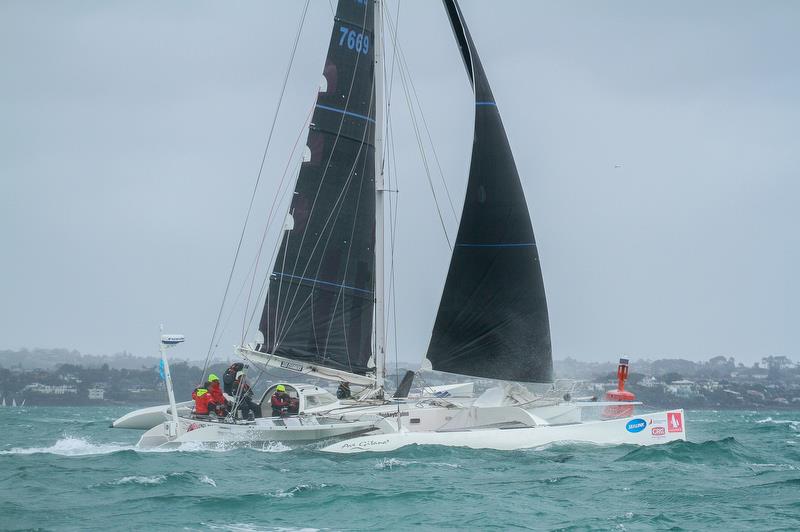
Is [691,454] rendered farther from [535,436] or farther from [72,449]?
[72,449]

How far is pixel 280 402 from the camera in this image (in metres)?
21.7

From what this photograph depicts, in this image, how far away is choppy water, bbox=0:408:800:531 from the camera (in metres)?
13.1

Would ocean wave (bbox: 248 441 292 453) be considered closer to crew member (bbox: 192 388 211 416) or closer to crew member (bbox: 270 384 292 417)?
crew member (bbox: 270 384 292 417)

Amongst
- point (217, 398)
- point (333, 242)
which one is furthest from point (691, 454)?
point (217, 398)

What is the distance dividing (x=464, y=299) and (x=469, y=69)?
5254mm

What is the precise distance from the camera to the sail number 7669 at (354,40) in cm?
2405

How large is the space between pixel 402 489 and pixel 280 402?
22.2 feet

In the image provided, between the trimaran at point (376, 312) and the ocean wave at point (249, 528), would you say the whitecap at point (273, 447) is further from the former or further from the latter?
the ocean wave at point (249, 528)

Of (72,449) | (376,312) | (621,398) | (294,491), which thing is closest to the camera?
(294,491)

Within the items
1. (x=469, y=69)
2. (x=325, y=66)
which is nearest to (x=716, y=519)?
(x=469, y=69)

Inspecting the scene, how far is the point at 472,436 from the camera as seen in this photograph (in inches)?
789

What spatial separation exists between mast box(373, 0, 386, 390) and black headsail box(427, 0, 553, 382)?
177 cm

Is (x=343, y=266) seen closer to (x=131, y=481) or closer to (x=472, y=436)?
(x=472, y=436)

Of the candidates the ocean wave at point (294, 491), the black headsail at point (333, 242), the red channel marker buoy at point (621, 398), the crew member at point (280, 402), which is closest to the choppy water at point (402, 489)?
the ocean wave at point (294, 491)
